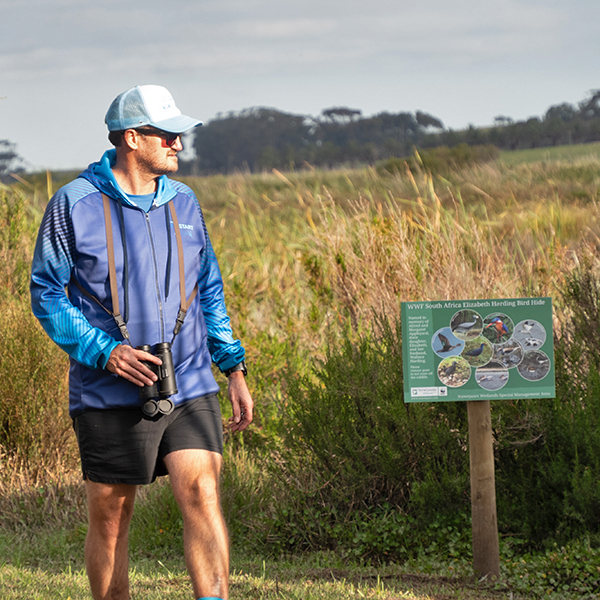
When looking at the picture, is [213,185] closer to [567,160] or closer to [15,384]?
[567,160]

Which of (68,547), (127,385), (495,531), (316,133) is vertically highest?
(316,133)

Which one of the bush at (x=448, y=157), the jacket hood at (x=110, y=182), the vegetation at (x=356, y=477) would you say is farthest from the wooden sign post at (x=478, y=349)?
the bush at (x=448, y=157)

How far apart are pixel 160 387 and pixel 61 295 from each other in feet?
1.62

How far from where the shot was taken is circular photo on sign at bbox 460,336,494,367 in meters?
3.72

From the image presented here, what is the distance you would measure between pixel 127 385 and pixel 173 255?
1.69 ft

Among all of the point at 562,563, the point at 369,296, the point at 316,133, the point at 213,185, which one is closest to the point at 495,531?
the point at 562,563

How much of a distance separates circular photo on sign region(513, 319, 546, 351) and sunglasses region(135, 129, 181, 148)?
5.93 ft

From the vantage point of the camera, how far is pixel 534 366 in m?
3.74

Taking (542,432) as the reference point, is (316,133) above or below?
above

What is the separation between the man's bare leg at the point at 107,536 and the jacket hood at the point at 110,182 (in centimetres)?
107

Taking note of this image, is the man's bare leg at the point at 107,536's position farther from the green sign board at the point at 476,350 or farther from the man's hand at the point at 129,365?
the green sign board at the point at 476,350

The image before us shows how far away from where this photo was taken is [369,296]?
6922mm

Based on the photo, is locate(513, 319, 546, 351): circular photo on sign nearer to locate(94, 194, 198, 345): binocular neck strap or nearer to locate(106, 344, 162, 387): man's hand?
locate(94, 194, 198, 345): binocular neck strap

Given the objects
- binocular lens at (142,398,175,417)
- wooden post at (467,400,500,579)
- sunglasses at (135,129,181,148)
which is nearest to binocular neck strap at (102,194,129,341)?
binocular lens at (142,398,175,417)
